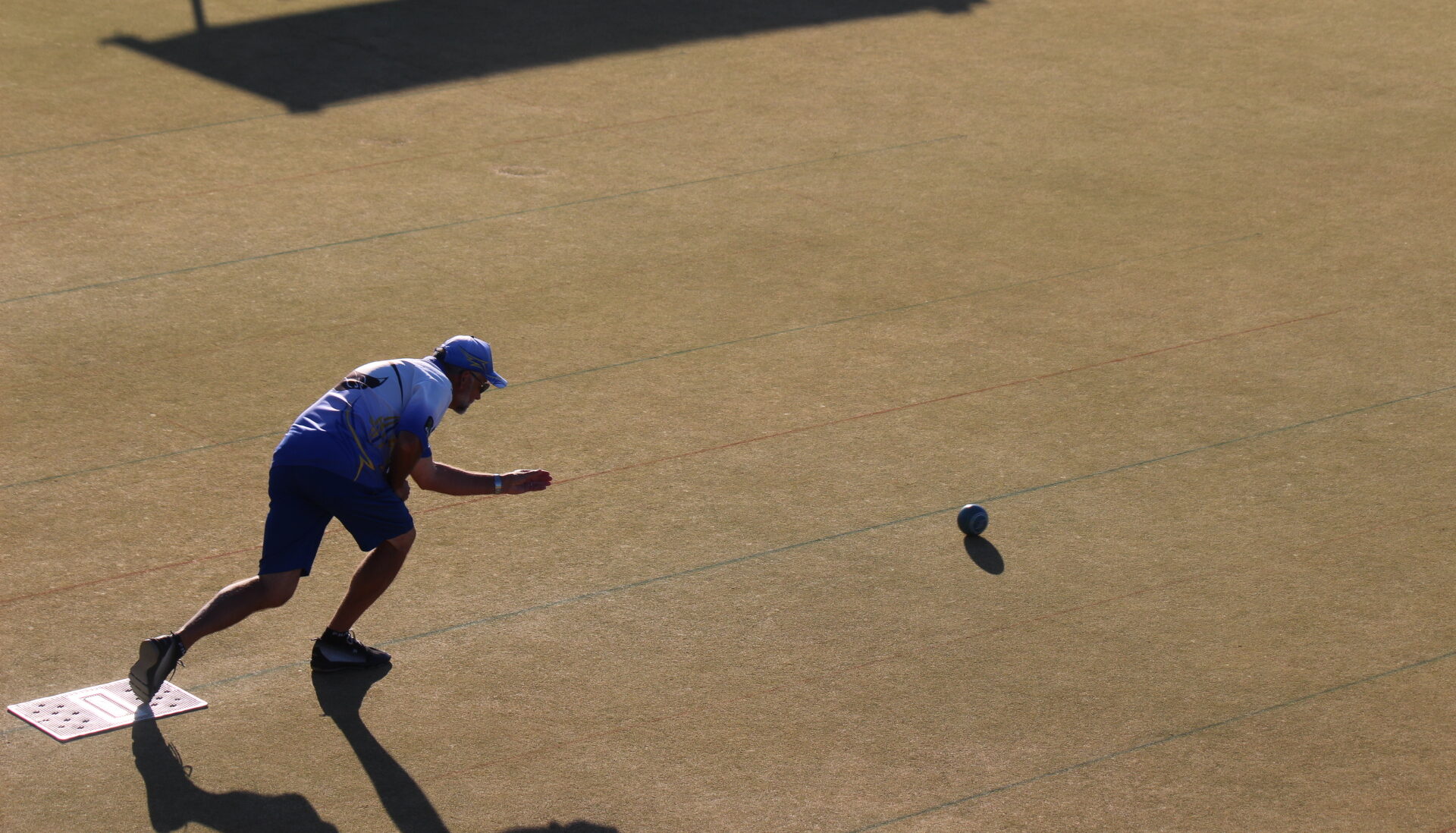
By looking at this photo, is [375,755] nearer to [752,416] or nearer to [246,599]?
[246,599]

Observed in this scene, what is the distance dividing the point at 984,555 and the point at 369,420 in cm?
328

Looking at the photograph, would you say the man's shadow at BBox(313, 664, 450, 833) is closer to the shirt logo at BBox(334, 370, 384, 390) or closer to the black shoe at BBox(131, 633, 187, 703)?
the black shoe at BBox(131, 633, 187, 703)

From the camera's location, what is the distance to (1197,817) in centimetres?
634

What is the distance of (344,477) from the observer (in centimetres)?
666

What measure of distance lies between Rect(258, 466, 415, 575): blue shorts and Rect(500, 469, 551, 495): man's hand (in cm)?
47

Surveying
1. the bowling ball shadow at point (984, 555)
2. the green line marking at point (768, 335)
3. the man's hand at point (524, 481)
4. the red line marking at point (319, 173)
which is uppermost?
the man's hand at point (524, 481)

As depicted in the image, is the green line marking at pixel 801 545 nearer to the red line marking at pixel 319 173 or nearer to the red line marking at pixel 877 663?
the red line marking at pixel 877 663

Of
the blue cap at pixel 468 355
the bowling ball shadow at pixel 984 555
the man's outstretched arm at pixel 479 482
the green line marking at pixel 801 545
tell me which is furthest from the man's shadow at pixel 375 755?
the bowling ball shadow at pixel 984 555

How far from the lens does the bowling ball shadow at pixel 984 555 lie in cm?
823

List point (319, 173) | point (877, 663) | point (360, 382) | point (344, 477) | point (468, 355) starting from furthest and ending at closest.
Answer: point (319, 173) → point (877, 663) → point (468, 355) → point (360, 382) → point (344, 477)

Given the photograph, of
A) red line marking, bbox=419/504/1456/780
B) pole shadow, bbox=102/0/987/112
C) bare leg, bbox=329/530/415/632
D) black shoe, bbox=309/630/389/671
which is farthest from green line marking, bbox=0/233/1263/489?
pole shadow, bbox=102/0/987/112

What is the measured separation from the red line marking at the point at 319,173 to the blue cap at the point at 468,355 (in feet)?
23.5

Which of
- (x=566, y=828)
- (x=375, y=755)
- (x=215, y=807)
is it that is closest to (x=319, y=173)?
(x=375, y=755)

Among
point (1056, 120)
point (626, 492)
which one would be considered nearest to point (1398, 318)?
point (1056, 120)
